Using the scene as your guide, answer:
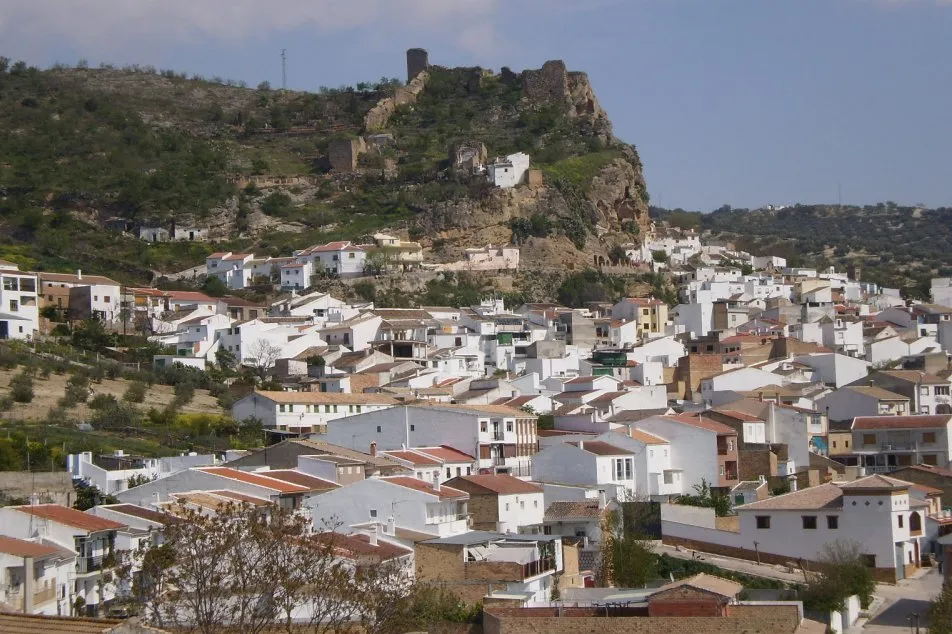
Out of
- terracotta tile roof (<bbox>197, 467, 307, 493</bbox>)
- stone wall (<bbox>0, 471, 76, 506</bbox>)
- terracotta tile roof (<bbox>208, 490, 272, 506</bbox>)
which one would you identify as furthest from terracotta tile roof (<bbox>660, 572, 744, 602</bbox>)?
stone wall (<bbox>0, 471, 76, 506</bbox>)

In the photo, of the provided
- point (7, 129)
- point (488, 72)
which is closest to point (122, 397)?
point (7, 129)

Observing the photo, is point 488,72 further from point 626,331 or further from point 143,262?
point 626,331

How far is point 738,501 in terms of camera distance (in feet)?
136

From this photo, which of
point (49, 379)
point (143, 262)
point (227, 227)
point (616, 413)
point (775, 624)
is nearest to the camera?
point (775, 624)

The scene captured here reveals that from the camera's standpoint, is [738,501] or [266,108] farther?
[266,108]

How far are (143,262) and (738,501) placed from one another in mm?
52639

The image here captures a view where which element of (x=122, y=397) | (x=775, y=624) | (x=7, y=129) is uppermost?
(x=7, y=129)

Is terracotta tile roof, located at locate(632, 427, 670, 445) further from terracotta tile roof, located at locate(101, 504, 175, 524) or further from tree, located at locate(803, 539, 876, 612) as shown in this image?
terracotta tile roof, located at locate(101, 504, 175, 524)

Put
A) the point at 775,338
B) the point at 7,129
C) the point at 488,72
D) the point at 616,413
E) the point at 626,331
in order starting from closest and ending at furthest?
the point at 616,413 < the point at 775,338 < the point at 626,331 < the point at 7,129 < the point at 488,72

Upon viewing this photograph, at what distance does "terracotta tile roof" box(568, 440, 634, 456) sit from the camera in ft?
136

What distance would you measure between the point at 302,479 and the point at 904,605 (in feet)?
46.6

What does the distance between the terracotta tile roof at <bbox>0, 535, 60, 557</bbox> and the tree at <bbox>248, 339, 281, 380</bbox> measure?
119ft

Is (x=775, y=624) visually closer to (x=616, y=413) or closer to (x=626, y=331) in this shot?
(x=616, y=413)

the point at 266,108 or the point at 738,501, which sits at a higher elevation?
the point at 266,108
